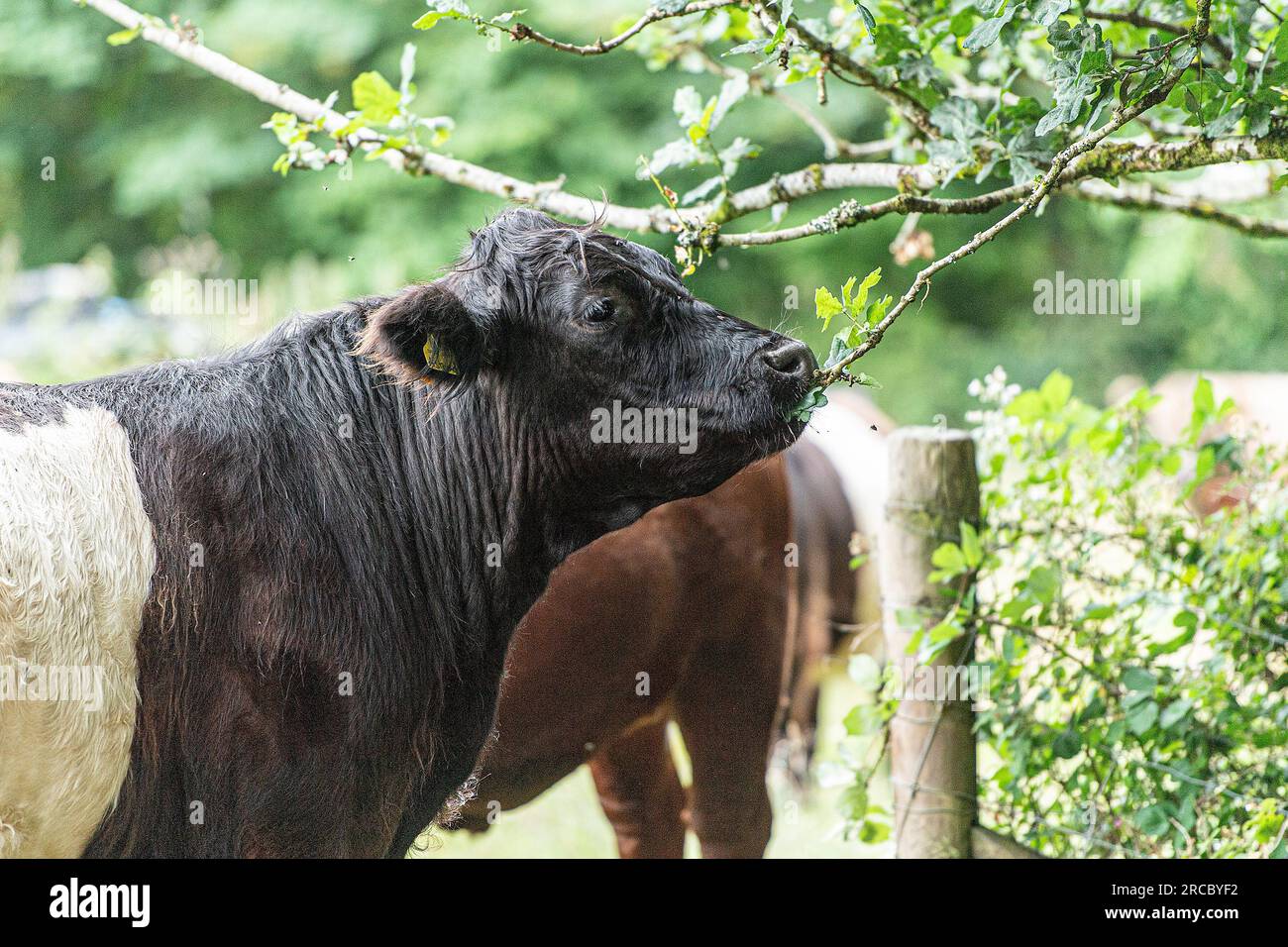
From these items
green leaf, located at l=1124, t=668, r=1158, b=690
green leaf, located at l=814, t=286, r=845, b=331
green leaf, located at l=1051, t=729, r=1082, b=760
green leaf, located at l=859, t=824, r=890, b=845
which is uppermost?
green leaf, located at l=814, t=286, r=845, b=331

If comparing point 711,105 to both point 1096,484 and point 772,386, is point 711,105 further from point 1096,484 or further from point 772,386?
point 1096,484

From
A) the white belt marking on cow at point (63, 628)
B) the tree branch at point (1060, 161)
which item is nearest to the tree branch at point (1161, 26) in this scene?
the tree branch at point (1060, 161)

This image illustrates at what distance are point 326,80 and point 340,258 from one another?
1738 millimetres

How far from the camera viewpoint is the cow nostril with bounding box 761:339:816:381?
264 cm

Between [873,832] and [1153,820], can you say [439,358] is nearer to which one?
[873,832]

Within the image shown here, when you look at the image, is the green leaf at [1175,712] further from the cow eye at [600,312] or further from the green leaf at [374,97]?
the green leaf at [374,97]

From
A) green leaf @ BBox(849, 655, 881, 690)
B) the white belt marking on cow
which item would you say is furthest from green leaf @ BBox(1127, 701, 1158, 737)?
the white belt marking on cow

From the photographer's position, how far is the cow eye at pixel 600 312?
263 cm

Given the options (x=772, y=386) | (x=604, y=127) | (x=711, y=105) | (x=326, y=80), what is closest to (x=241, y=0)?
(x=326, y=80)

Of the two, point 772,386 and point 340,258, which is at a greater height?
point 340,258

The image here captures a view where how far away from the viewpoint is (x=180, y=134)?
12.1 metres

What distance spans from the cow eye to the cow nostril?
0.33m

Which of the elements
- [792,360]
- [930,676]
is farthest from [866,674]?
[792,360]

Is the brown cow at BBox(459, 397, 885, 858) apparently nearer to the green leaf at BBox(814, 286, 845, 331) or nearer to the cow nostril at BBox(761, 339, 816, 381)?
the cow nostril at BBox(761, 339, 816, 381)
